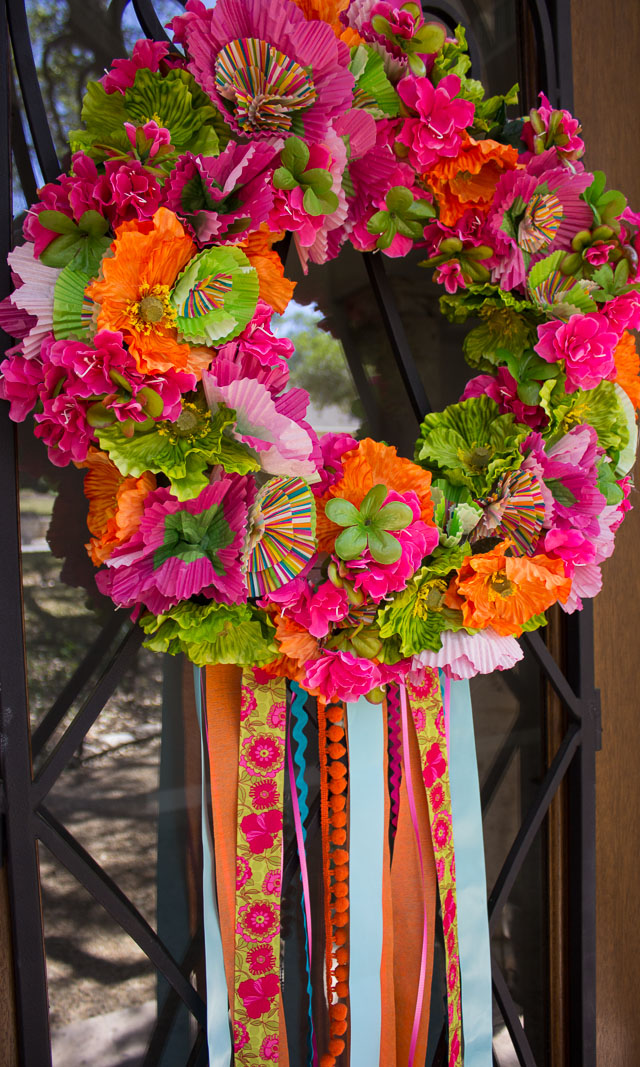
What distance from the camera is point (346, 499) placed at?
0.61m

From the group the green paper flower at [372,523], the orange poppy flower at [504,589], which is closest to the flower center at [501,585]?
the orange poppy flower at [504,589]

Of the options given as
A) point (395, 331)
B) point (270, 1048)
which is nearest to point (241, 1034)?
point (270, 1048)

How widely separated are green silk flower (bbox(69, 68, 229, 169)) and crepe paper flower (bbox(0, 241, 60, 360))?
0.32 ft

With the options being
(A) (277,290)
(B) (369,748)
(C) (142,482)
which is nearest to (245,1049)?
(B) (369,748)

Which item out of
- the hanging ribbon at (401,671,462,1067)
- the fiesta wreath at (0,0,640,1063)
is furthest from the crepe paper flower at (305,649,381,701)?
the hanging ribbon at (401,671,462,1067)

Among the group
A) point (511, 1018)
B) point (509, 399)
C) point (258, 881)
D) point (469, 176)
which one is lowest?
point (511, 1018)

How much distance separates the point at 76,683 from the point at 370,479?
348 mm

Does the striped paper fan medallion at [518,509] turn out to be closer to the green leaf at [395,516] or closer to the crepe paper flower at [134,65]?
the green leaf at [395,516]

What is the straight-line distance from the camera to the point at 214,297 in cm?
54

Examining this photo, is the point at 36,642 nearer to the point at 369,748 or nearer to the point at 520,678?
the point at 369,748

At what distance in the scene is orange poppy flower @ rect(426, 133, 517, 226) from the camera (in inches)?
25.5

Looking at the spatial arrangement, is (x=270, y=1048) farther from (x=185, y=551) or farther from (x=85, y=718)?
(x=185, y=551)

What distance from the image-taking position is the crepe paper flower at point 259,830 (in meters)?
0.65

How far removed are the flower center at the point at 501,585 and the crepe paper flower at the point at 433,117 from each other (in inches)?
14.6
